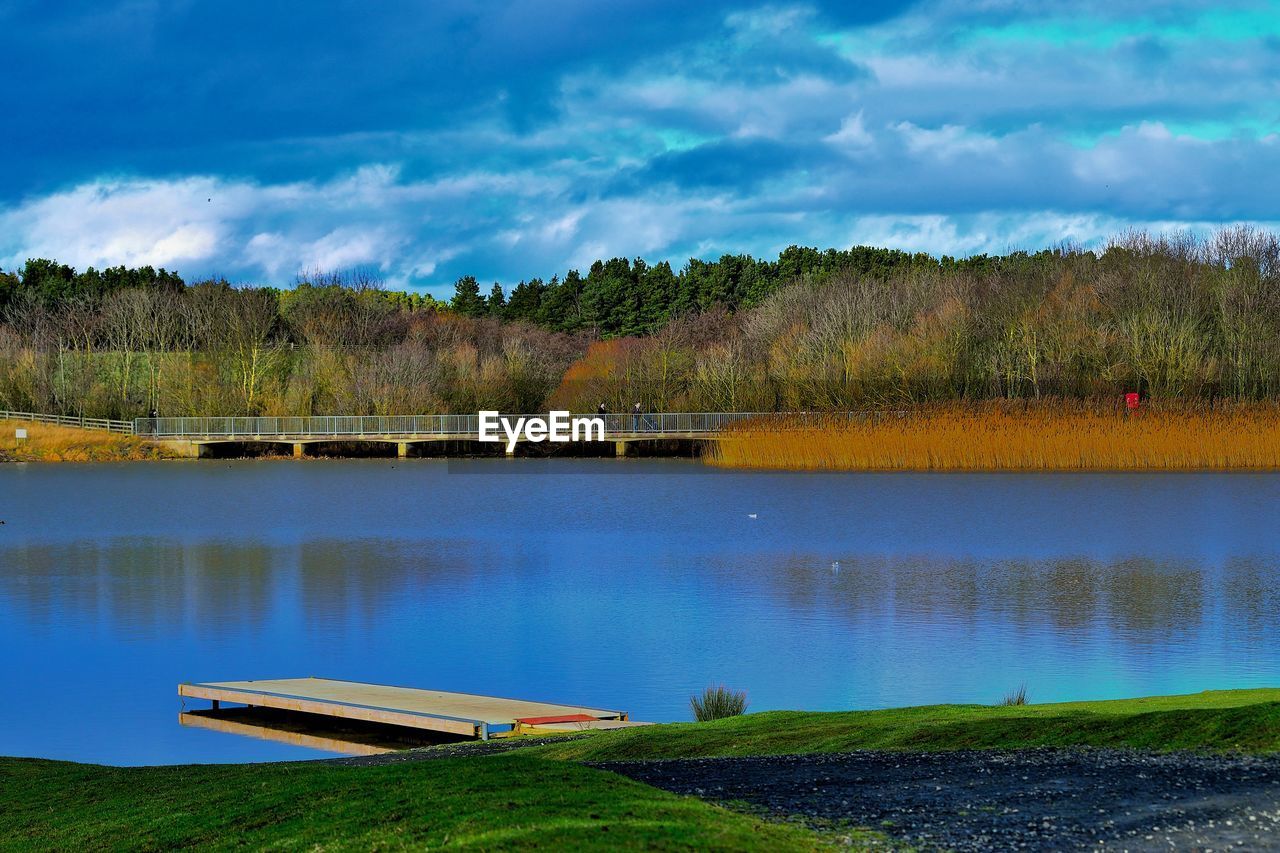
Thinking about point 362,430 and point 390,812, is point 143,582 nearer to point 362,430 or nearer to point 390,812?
point 390,812

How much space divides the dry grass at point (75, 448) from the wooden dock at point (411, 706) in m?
60.9

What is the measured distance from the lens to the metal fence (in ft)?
256

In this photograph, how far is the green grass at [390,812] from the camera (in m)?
7.22

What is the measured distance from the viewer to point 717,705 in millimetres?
15531

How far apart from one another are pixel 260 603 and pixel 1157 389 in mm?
45460

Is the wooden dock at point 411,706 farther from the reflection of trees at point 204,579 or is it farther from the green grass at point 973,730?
the reflection of trees at point 204,579

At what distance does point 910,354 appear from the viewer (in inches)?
2576

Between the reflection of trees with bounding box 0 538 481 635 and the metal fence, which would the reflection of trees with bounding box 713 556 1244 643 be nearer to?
the reflection of trees with bounding box 0 538 481 635

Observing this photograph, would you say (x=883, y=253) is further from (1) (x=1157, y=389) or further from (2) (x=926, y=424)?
(2) (x=926, y=424)

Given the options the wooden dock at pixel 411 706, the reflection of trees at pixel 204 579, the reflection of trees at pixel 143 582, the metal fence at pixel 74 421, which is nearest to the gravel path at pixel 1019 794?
the wooden dock at pixel 411 706

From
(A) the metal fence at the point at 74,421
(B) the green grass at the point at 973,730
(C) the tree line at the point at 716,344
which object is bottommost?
(B) the green grass at the point at 973,730

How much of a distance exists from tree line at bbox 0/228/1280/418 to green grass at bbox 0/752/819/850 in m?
53.0

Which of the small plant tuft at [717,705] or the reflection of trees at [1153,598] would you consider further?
the reflection of trees at [1153,598]

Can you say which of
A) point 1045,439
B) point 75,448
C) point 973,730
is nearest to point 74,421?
point 75,448
